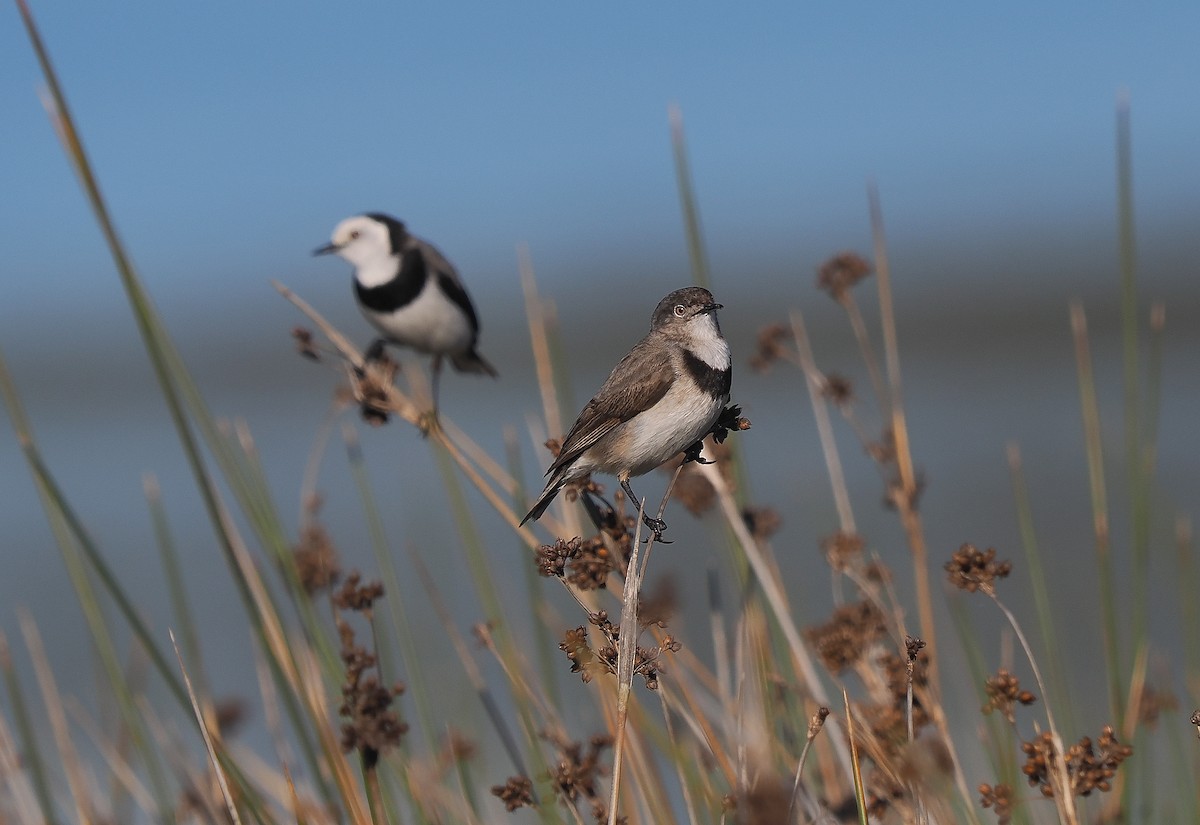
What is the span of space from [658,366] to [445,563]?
9.86ft

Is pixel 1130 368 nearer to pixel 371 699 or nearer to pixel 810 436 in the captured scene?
pixel 371 699

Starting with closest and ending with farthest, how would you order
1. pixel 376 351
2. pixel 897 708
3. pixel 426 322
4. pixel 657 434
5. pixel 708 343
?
pixel 897 708 < pixel 657 434 < pixel 708 343 < pixel 376 351 < pixel 426 322

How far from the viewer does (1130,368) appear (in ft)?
11.1

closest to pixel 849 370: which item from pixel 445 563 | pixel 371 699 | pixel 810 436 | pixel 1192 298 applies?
pixel 810 436

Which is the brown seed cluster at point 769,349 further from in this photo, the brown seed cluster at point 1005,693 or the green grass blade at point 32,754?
the green grass blade at point 32,754

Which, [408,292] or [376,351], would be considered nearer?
[376,351]

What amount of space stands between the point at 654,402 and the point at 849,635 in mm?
820

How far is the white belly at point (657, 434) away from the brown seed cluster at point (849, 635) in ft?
2.11

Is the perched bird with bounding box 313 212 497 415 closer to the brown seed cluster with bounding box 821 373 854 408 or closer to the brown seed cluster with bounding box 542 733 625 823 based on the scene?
the brown seed cluster with bounding box 821 373 854 408

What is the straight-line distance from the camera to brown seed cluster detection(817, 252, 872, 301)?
3.96 meters

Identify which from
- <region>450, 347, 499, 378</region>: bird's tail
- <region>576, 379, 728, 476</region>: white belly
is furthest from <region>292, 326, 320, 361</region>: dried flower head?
<region>450, 347, 499, 378</region>: bird's tail

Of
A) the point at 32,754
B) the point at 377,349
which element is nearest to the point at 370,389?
the point at 32,754

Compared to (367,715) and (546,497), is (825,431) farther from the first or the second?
(367,715)

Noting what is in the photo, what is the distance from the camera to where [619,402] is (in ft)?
11.6
